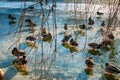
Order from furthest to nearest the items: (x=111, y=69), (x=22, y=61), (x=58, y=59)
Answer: (x=58, y=59), (x=22, y=61), (x=111, y=69)

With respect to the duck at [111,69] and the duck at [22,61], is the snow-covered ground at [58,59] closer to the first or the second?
the duck at [22,61]

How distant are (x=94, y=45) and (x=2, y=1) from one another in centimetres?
606

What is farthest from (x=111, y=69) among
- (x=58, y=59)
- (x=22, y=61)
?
(x=22, y=61)

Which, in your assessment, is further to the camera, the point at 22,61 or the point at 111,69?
the point at 22,61

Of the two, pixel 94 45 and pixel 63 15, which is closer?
pixel 94 45

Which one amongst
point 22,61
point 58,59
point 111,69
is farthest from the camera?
point 58,59

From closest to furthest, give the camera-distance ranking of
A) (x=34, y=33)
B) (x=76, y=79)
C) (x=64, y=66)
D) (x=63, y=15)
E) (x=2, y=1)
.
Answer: (x=76, y=79)
(x=64, y=66)
(x=34, y=33)
(x=63, y=15)
(x=2, y=1)

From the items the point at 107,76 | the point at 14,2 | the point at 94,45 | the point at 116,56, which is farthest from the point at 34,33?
the point at 14,2

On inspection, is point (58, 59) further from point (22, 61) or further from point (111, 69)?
point (111, 69)

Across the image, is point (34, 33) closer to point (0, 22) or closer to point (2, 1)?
point (0, 22)

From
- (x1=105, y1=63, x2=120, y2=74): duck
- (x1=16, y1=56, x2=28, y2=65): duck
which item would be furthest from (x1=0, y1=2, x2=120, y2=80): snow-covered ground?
(x1=105, y1=63, x2=120, y2=74): duck

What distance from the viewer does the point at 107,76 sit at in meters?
5.66

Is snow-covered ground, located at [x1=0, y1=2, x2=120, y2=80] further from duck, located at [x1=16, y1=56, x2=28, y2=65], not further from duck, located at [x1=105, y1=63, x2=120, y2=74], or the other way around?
duck, located at [x1=105, y1=63, x2=120, y2=74]

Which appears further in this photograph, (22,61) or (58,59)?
(58,59)
